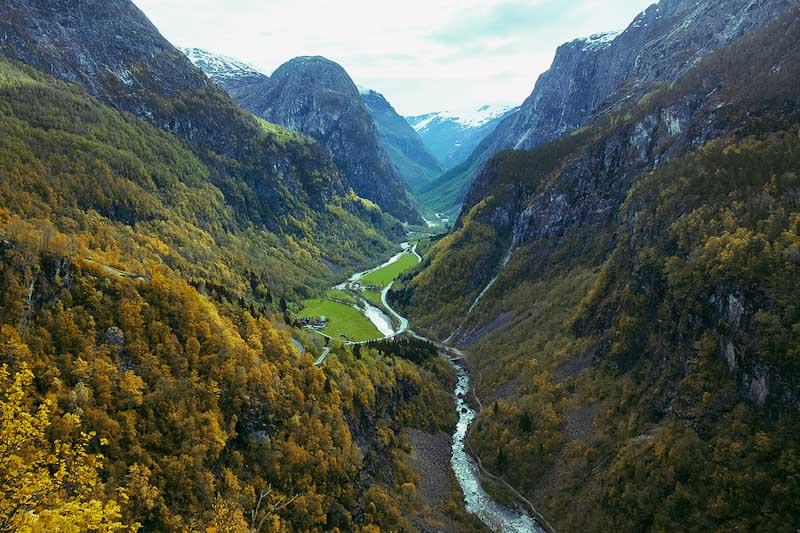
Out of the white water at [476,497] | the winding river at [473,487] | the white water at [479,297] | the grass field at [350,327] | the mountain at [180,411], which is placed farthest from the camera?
the grass field at [350,327]

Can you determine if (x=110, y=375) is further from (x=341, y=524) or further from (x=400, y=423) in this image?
(x=400, y=423)

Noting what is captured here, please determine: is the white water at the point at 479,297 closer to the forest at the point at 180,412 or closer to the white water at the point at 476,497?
the white water at the point at 476,497

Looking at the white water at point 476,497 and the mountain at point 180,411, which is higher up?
the mountain at point 180,411

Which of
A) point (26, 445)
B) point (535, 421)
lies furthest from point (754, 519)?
point (26, 445)

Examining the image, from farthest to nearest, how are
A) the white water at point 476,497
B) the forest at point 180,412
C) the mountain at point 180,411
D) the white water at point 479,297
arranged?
the white water at point 479,297 < the white water at point 476,497 < the forest at point 180,412 < the mountain at point 180,411

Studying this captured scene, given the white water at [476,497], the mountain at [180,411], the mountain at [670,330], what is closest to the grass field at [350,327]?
the mountain at [670,330]

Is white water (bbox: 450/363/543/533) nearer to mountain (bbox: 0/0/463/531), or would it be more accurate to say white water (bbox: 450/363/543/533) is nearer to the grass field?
mountain (bbox: 0/0/463/531)

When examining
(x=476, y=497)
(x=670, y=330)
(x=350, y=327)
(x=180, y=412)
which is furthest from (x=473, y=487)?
(x=350, y=327)

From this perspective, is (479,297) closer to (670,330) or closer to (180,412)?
(670,330)

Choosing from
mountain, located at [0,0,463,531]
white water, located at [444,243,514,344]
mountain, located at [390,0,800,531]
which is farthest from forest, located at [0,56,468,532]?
white water, located at [444,243,514,344]
